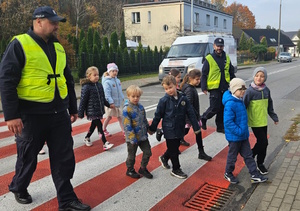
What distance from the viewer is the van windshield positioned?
599 inches

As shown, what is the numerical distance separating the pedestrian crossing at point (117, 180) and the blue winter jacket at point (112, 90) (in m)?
0.89

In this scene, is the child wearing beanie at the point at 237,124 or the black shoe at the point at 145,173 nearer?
the child wearing beanie at the point at 237,124

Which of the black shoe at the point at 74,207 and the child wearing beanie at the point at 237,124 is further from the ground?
the child wearing beanie at the point at 237,124

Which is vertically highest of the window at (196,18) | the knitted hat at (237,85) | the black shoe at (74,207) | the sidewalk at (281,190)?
the window at (196,18)

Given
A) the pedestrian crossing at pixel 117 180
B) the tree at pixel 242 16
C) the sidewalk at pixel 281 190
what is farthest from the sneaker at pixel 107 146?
the tree at pixel 242 16

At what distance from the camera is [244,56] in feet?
150

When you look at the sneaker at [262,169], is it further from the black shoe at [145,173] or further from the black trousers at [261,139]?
the black shoe at [145,173]

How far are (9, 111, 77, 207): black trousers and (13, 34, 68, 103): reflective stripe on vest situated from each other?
241mm

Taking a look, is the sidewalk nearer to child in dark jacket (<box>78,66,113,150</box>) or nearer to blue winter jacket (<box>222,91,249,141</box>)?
blue winter jacket (<box>222,91,249,141</box>)

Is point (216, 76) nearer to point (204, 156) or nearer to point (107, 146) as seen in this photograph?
point (204, 156)

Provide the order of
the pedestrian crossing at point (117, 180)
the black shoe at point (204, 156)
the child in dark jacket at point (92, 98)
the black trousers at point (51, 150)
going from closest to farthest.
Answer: the black trousers at point (51, 150), the pedestrian crossing at point (117, 180), the black shoe at point (204, 156), the child in dark jacket at point (92, 98)

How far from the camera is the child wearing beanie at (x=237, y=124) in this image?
13.2 ft

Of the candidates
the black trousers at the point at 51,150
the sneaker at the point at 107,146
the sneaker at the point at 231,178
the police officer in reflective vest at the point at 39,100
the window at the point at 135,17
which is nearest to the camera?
the police officer in reflective vest at the point at 39,100

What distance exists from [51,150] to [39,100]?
622mm
